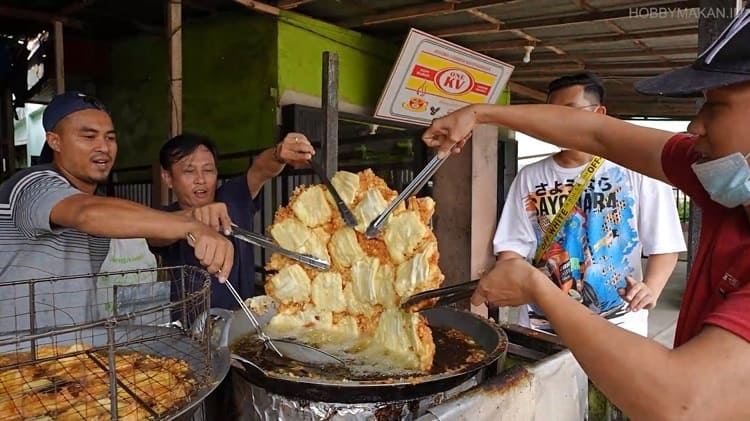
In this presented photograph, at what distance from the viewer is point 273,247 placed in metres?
2.24

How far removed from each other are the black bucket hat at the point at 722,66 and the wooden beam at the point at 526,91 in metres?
8.51

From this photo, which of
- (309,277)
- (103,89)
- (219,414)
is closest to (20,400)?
(219,414)

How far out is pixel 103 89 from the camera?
8328 mm

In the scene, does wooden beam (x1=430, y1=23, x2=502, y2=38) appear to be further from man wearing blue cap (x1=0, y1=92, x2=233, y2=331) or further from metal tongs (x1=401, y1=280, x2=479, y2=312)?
metal tongs (x1=401, y1=280, x2=479, y2=312)

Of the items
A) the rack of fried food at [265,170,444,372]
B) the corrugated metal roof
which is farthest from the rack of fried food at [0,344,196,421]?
the corrugated metal roof

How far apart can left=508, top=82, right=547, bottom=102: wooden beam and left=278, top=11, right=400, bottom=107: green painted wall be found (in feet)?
10.6

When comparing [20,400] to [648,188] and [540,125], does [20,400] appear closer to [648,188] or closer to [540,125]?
[540,125]

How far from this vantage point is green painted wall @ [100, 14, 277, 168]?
6.02m

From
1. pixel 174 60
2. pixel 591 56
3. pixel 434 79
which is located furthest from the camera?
pixel 591 56

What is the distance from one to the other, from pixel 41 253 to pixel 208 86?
14.8 feet

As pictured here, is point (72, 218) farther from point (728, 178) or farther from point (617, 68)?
point (617, 68)

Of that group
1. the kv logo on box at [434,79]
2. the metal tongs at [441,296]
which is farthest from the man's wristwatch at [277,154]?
the kv logo on box at [434,79]

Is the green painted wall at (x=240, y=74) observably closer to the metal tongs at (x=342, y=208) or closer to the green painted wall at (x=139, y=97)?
the green painted wall at (x=139, y=97)

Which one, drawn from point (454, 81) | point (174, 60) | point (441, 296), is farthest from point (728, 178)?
point (454, 81)
